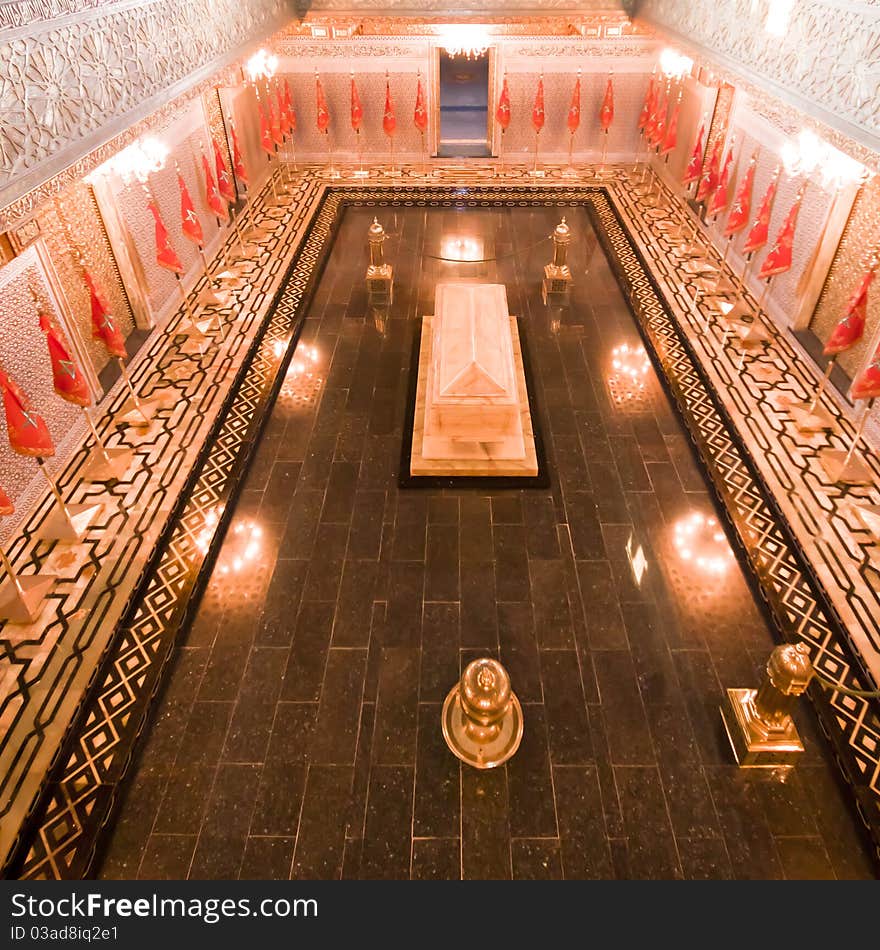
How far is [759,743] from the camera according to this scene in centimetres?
279

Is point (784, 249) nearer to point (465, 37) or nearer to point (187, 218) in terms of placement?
point (187, 218)

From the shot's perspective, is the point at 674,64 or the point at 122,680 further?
the point at 674,64

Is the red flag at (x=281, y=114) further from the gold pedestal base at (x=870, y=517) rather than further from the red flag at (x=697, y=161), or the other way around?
the gold pedestal base at (x=870, y=517)

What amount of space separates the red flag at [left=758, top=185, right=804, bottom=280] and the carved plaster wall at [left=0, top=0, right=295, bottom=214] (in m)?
4.98

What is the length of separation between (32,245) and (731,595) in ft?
15.9

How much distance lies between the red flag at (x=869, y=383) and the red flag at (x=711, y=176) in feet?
11.9

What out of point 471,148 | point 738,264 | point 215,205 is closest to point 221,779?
point 215,205

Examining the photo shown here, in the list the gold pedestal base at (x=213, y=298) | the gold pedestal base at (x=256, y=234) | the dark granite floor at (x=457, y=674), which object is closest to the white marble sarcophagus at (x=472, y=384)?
the dark granite floor at (x=457, y=674)

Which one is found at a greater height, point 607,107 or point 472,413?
point 607,107

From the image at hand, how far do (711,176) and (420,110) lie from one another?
14.9 ft

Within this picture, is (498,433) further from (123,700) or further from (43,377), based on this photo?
(43,377)

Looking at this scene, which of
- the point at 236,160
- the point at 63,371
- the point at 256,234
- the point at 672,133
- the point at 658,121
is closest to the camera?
the point at 63,371

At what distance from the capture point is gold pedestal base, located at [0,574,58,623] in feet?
11.1

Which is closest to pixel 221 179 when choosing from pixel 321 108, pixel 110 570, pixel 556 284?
pixel 321 108
